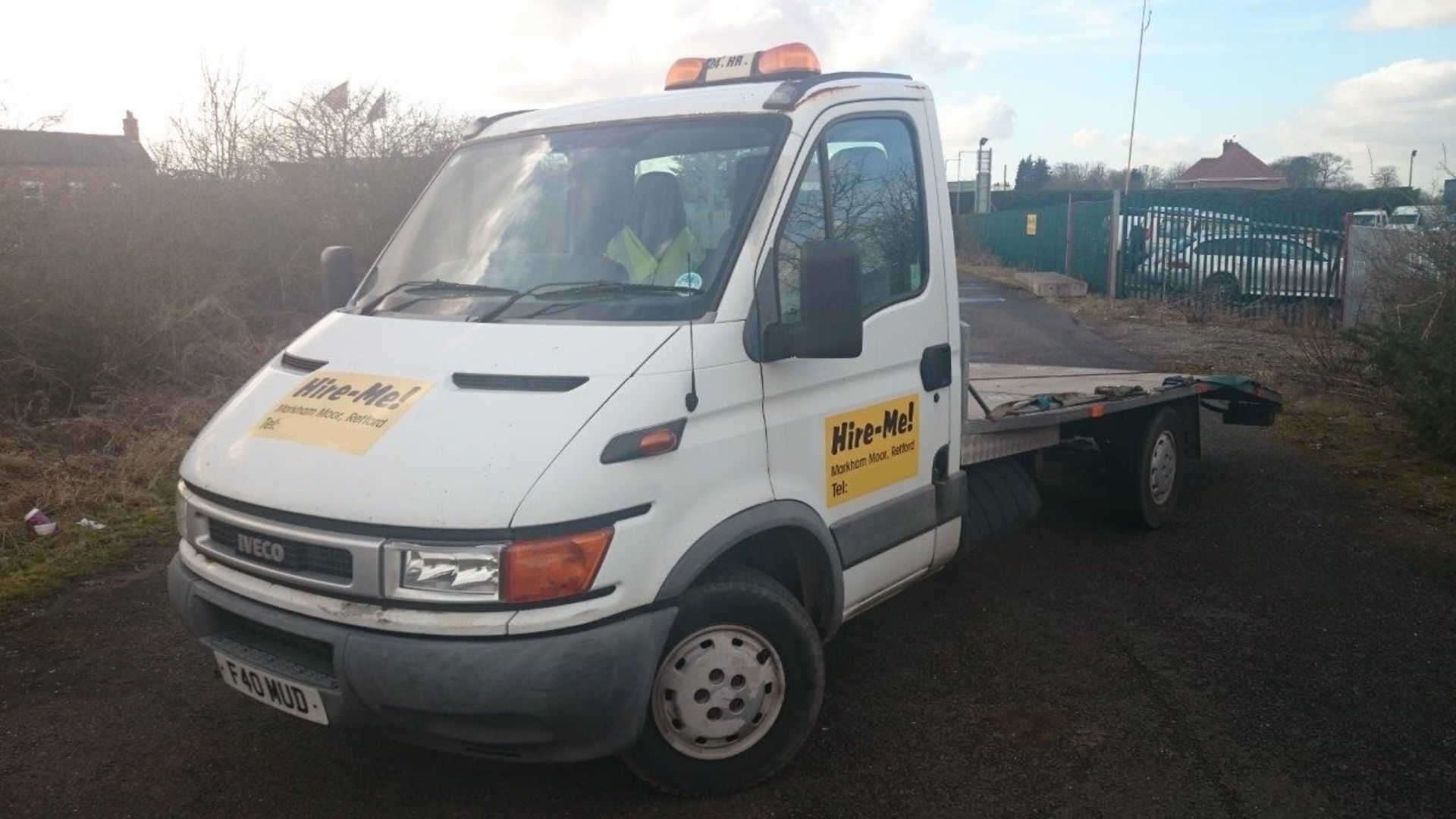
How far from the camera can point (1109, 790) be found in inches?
142

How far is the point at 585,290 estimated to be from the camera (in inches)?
144

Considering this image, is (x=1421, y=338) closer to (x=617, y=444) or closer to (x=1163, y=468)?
(x=1163, y=468)

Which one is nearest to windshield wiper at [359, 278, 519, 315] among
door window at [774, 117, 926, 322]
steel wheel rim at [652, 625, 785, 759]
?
door window at [774, 117, 926, 322]

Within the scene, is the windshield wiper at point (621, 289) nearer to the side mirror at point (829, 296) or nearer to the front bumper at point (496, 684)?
the side mirror at point (829, 296)

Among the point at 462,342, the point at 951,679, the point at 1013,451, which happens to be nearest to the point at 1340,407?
the point at 1013,451

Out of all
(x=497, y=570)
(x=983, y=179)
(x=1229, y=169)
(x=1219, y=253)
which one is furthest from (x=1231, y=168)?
(x=497, y=570)

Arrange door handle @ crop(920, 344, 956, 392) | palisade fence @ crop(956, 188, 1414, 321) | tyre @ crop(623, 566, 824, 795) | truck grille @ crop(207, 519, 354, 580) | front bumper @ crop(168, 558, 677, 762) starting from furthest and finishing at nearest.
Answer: palisade fence @ crop(956, 188, 1414, 321) < door handle @ crop(920, 344, 956, 392) < tyre @ crop(623, 566, 824, 795) < truck grille @ crop(207, 519, 354, 580) < front bumper @ crop(168, 558, 677, 762)

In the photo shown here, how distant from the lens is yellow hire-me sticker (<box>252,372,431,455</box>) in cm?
324

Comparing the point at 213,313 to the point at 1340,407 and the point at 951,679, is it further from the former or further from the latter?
the point at 1340,407

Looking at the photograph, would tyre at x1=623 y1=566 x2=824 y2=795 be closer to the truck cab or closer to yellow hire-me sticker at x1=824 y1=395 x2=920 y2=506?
the truck cab

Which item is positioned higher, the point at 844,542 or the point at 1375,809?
the point at 844,542

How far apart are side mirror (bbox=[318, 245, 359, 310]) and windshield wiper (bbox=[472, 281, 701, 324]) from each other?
4.23 ft

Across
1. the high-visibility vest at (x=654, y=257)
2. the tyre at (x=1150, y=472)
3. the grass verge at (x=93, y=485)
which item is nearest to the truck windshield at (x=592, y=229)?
the high-visibility vest at (x=654, y=257)

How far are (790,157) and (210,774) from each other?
2.92 meters
